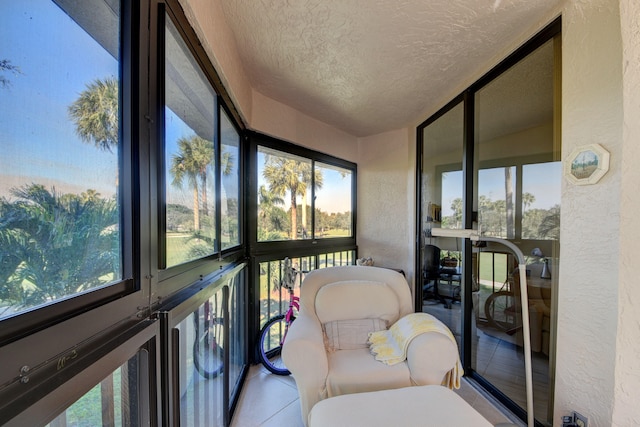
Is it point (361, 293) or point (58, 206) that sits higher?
point (58, 206)

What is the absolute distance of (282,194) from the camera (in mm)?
2592

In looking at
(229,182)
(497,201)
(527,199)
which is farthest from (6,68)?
(497,201)

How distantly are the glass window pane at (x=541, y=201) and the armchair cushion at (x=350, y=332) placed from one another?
1.21 m

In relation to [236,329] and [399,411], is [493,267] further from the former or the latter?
[236,329]

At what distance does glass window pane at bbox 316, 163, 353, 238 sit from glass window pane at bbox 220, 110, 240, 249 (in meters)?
1.09

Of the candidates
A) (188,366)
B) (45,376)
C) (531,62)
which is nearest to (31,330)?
(45,376)

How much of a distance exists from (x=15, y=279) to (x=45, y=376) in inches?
7.1

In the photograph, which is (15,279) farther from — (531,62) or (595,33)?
(531,62)

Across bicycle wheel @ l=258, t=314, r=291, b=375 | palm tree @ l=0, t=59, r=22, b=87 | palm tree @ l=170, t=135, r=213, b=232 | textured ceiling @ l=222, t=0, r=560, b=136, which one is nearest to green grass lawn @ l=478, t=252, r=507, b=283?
textured ceiling @ l=222, t=0, r=560, b=136

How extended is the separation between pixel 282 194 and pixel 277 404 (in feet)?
5.79

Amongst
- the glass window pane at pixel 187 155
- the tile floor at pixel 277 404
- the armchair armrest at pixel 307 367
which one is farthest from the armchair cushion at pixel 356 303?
the glass window pane at pixel 187 155

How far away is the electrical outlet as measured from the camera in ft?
3.88

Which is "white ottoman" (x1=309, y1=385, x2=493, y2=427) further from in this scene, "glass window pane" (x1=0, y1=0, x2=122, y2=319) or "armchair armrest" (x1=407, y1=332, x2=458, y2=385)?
"glass window pane" (x1=0, y1=0, x2=122, y2=319)

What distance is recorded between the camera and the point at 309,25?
57.9 inches
